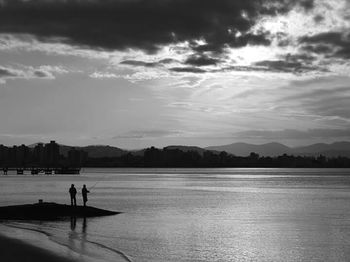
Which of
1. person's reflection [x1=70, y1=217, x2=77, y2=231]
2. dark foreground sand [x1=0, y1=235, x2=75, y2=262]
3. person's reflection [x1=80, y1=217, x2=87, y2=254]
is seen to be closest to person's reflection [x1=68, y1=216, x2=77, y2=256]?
person's reflection [x1=70, y1=217, x2=77, y2=231]

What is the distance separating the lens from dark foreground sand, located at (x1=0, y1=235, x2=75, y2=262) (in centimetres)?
2123

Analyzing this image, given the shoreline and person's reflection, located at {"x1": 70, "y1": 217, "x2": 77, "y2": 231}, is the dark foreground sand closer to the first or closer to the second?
the shoreline

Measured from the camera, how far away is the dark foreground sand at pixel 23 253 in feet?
69.7

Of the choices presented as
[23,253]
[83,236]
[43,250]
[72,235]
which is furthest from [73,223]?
[23,253]

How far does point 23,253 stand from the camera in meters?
22.7

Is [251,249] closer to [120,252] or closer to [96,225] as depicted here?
[120,252]

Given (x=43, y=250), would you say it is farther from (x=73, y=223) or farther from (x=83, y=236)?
(x=73, y=223)

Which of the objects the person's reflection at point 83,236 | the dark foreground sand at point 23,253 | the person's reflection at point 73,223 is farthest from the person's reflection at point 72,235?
the dark foreground sand at point 23,253

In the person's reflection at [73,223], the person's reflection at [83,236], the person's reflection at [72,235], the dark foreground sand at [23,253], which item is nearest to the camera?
the dark foreground sand at [23,253]

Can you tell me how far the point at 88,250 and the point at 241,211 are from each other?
29.2 m

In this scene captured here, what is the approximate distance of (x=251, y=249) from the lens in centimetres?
2834

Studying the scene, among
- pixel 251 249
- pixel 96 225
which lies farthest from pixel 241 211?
pixel 251 249

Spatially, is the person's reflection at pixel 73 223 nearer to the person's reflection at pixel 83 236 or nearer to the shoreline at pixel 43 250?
the person's reflection at pixel 83 236

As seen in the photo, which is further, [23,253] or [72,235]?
[72,235]
